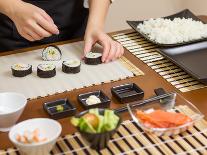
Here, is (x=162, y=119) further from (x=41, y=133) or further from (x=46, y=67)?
(x=46, y=67)

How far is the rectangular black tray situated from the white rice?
46 millimetres

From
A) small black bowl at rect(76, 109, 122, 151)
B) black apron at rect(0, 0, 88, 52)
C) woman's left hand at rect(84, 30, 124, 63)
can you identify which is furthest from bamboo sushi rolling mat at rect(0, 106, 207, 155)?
black apron at rect(0, 0, 88, 52)

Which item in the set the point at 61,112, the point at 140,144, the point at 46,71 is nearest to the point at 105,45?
the point at 46,71

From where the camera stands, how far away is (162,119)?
43.9 inches

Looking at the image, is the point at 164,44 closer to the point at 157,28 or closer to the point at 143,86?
the point at 157,28

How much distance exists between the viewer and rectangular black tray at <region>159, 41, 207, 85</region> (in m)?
1.45

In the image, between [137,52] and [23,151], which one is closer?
[23,151]

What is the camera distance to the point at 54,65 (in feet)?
5.07

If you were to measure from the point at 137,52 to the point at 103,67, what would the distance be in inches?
7.5

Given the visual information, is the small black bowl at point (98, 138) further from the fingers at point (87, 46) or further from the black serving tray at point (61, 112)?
the fingers at point (87, 46)

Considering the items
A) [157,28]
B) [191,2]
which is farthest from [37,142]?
[191,2]

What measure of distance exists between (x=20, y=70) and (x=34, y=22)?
19 centimetres

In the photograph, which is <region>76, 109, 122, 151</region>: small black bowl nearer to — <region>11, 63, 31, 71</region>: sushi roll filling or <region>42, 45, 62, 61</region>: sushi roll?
<region>11, 63, 31, 71</region>: sushi roll filling

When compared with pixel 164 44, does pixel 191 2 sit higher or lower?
lower
